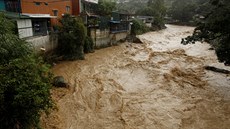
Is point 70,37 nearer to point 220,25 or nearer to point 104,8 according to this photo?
point 220,25

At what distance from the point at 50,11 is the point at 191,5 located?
169 ft

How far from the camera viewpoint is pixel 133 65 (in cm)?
2092

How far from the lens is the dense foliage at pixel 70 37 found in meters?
20.2

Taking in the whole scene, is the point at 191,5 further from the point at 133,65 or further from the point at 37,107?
the point at 37,107

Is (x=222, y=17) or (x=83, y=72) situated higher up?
(x=222, y=17)

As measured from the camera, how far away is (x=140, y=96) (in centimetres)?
1343

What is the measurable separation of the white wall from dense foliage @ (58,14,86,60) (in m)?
3.40

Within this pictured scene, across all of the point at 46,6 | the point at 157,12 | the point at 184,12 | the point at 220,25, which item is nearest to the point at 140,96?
the point at 220,25

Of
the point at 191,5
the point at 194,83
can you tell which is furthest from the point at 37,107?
the point at 191,5

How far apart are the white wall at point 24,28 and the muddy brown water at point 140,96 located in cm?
366

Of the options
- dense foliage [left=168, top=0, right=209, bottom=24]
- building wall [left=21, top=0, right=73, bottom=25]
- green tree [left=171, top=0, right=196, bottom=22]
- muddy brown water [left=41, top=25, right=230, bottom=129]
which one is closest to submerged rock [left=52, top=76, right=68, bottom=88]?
muddy brown water [left=41, top=25, right=230, bottom=129]

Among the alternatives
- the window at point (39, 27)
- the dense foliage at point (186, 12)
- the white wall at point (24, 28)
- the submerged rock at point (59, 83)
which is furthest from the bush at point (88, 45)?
the dense foliage at point (186, 12)

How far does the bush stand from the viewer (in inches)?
935

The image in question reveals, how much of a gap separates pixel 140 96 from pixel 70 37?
392 inches
